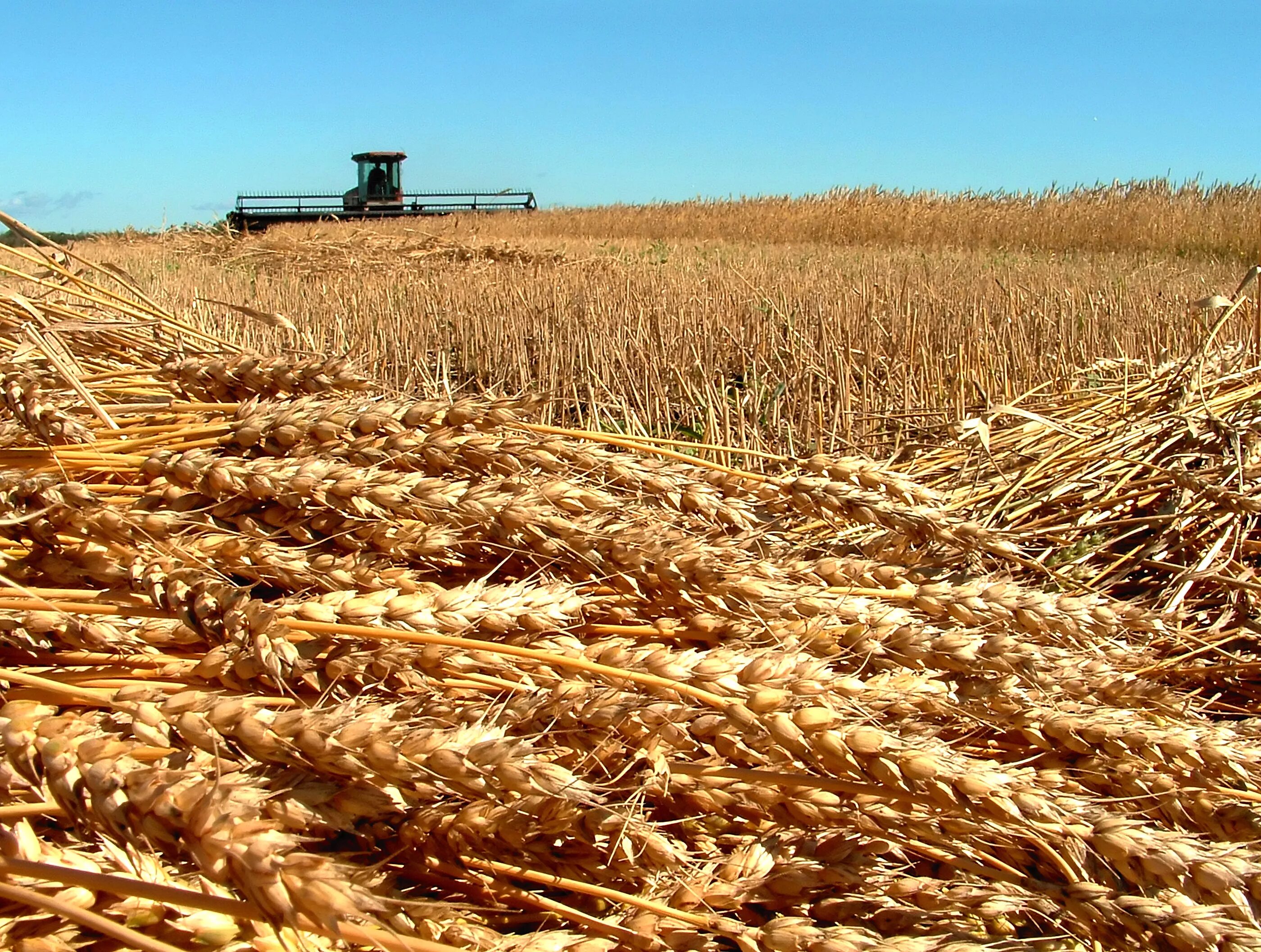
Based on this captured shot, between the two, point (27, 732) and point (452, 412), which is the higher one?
point (452, 412)

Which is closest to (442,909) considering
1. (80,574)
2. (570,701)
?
(570,701)

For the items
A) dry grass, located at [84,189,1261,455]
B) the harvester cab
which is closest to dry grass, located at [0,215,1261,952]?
dry grass, located at [84,189,1261,455]

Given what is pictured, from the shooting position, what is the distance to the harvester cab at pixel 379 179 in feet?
80.9

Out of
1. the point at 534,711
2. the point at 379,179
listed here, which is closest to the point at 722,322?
the point at 534,711

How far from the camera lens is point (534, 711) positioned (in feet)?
3.76

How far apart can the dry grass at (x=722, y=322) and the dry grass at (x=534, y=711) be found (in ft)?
2.78

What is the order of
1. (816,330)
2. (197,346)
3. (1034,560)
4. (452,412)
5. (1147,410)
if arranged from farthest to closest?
(816,330)
(1147,410)
(197,346)
(1034,560)
(452,412)

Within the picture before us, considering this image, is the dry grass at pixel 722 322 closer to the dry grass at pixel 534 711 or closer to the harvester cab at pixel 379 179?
the dry grass at pixel 534 711

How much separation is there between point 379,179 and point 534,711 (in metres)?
26.3

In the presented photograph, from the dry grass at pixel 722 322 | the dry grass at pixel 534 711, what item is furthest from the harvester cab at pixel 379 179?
the dry grass at pixel 534 711

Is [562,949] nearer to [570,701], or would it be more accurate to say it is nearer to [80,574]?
[570,701]

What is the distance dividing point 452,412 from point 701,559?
0.56m

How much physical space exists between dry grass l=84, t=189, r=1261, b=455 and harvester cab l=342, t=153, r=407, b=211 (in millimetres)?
12575

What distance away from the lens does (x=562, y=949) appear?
97 centimetres
